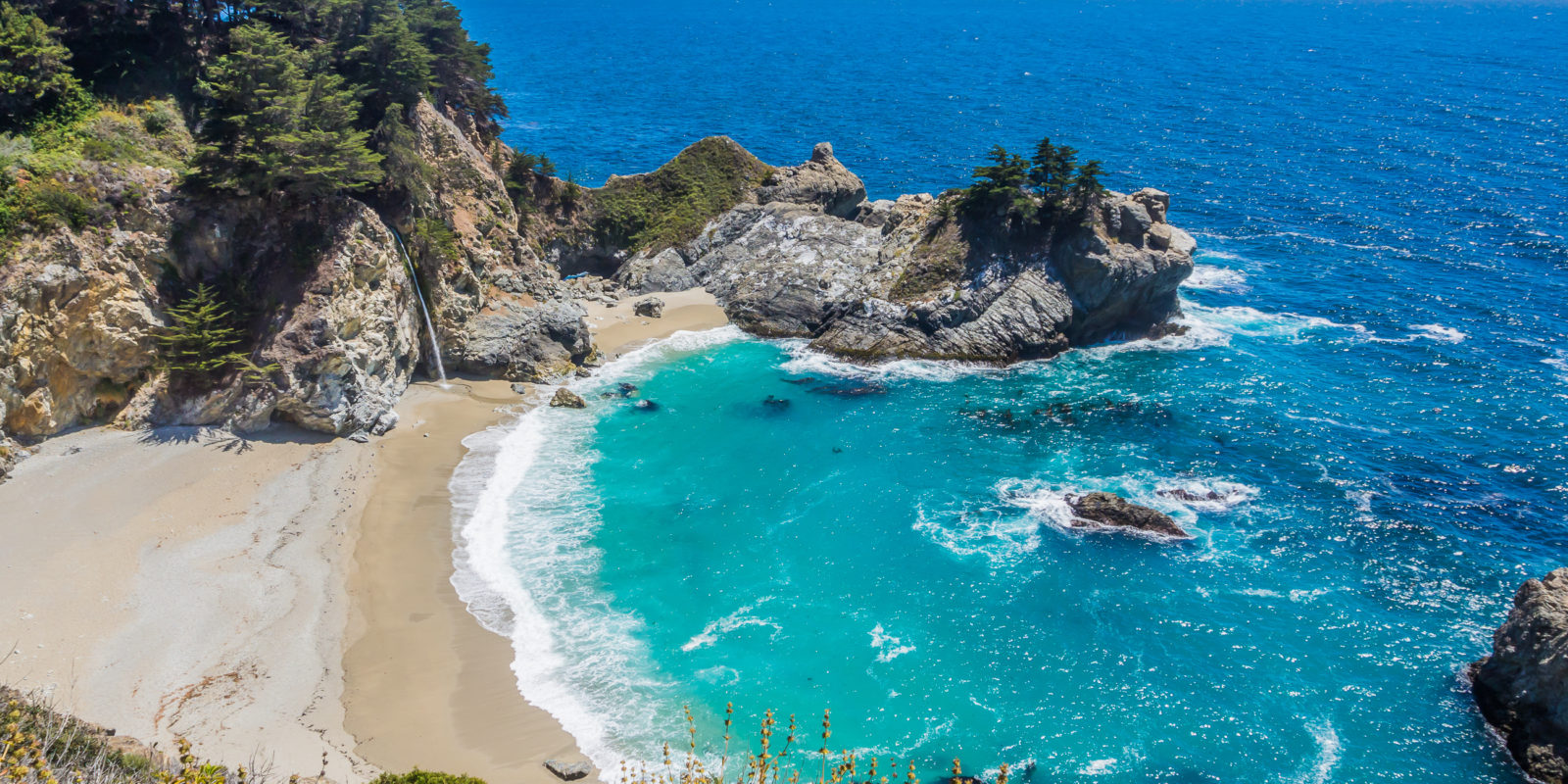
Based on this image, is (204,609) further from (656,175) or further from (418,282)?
(656,175)

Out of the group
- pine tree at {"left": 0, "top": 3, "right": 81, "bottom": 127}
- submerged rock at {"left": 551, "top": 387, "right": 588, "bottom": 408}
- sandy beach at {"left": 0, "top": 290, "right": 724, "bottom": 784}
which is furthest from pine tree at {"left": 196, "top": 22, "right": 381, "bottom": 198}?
submerged rock at {"left": 551, "top": 387, "right": 588, "bottom": 408}

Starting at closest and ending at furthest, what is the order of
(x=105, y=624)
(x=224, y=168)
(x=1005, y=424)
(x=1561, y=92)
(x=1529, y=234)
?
(x=105, y=624)
(x=224, y=168)
(x=1005, y=424)
(x=1529, y=234)
(x=1561, y=92)

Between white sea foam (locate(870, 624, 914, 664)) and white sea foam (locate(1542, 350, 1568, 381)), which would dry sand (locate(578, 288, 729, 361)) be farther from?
white sea foam (locate(1542, 350, 1568, 381))

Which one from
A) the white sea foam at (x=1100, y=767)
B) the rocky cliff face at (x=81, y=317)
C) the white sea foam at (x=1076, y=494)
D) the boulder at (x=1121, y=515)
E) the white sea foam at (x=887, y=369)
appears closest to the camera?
the white sea foam at (x=1100, y=767)

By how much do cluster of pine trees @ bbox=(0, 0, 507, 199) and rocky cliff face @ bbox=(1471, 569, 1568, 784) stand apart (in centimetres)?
5206

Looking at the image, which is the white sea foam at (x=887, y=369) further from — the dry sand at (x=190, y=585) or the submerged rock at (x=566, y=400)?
the dry sand at (x=190, y=585)

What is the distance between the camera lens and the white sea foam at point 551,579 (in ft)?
102

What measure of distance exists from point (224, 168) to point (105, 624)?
22711 millimetres

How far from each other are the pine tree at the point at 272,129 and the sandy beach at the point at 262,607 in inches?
482

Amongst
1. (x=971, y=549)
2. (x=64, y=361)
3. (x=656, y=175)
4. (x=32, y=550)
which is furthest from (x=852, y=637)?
(x=656, y=175)

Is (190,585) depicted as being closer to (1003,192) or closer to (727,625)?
(727,625)

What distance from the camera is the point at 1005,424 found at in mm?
49875

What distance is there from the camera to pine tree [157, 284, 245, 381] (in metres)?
41.5

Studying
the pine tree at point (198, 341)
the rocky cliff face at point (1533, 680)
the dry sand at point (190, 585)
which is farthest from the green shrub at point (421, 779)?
the rocky cliff face at point (1533, 680)
